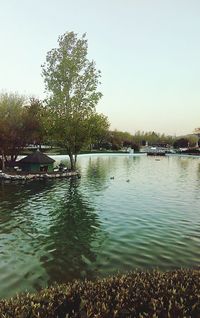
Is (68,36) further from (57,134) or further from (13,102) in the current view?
(13,102)

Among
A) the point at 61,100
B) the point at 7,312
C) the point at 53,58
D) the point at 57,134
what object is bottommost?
the point at 7,312

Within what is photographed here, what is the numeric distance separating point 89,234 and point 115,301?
13245 millimetres

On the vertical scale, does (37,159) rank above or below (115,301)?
above

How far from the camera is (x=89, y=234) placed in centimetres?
2106

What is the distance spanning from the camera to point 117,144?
176125 mm

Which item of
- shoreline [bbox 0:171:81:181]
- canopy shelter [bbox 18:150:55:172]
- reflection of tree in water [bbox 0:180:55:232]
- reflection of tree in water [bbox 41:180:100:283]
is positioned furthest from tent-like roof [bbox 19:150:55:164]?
reflection of tree in water [bbox 41:180:100:283]

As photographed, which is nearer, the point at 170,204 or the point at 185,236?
the point at 185,236

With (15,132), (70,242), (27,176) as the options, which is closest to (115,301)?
(70,242)

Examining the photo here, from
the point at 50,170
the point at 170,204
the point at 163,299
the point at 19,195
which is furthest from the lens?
the point at 50,170

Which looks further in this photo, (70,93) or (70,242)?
(70,93)

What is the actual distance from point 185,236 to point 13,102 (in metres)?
58.8

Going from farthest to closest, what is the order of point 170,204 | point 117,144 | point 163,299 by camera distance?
point 117,144 < point 170,204 < point 163,299

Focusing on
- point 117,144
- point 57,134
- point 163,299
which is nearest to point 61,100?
point 57,134

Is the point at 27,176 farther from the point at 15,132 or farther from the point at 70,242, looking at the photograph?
the point at 70,242
